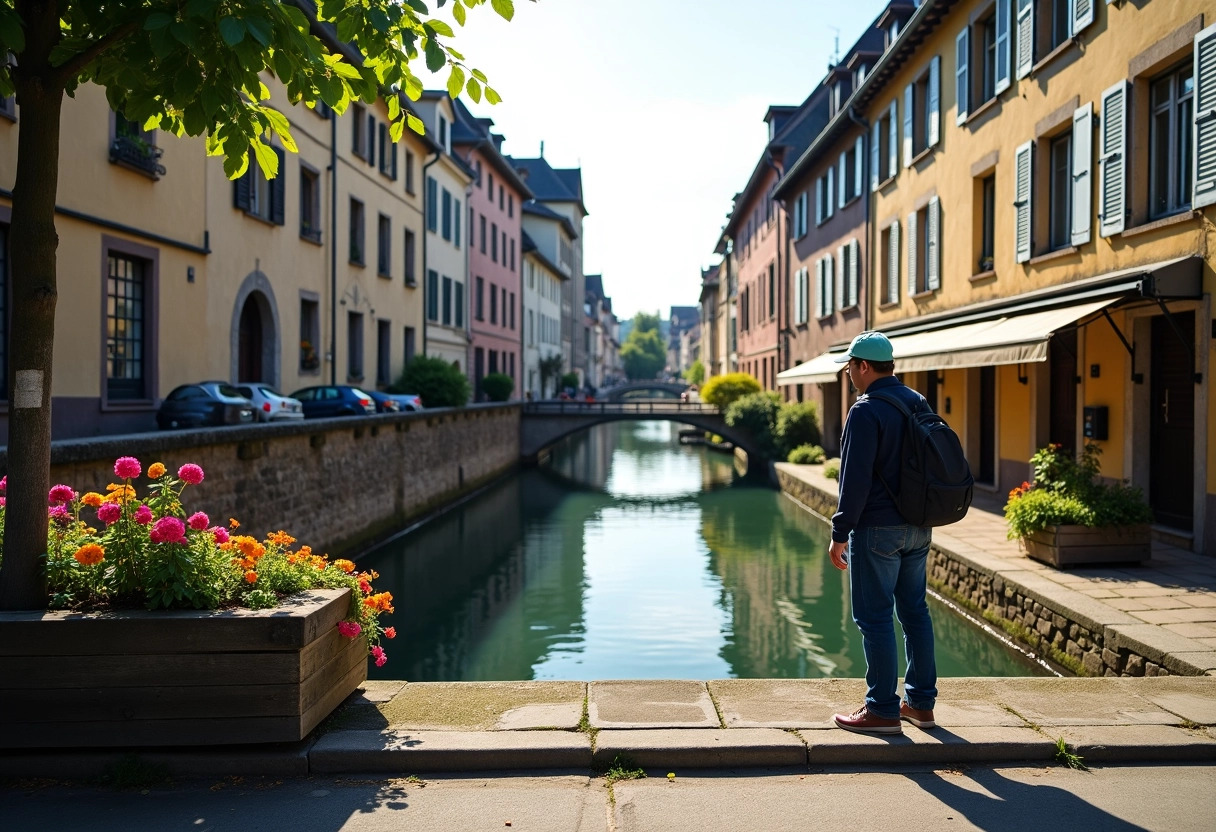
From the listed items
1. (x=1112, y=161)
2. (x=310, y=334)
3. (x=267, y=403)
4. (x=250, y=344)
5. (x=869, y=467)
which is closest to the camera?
(x=869, y=467)

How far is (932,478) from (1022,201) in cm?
1085

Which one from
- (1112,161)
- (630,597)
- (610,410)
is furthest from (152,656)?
(610,410)

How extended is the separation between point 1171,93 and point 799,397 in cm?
1996

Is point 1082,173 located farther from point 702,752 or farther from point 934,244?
point 702,752

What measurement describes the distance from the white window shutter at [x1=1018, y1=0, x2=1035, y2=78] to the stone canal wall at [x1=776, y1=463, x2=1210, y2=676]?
6310mm

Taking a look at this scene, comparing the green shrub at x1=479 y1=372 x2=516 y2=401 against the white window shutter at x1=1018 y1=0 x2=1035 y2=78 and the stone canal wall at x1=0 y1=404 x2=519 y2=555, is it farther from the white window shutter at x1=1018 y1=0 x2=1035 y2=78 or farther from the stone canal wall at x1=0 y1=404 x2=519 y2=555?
the white window shutter at x1=1018 y1=0 x2=1035 y2=78

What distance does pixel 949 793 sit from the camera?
3750 millimetres

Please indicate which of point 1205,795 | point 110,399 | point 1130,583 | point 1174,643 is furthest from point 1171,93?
point 110,399

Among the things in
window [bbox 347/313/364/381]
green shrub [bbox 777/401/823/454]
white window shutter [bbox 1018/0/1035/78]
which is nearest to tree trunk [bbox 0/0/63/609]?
white window shutter [bbox 1018/0/1035/78]

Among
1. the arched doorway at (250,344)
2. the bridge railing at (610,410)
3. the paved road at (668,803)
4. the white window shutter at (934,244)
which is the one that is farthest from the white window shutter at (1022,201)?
the bridge railing at (610,410)

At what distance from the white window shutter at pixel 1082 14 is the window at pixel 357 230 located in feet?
56.7

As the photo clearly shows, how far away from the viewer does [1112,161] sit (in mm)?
11188

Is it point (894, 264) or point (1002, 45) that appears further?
point (894, 264)

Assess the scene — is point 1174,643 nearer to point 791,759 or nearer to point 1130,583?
point 1130,583
